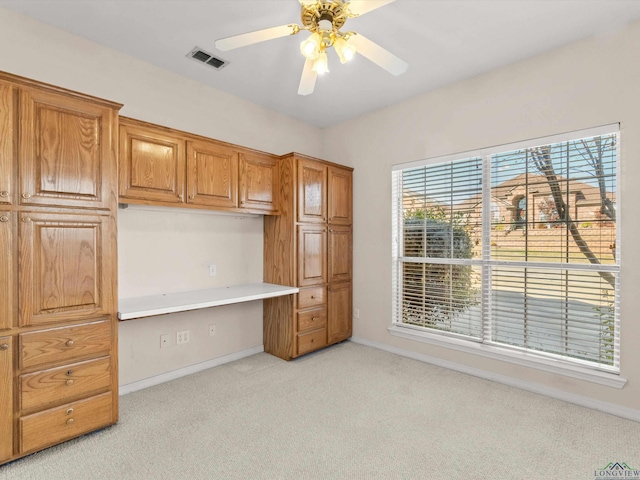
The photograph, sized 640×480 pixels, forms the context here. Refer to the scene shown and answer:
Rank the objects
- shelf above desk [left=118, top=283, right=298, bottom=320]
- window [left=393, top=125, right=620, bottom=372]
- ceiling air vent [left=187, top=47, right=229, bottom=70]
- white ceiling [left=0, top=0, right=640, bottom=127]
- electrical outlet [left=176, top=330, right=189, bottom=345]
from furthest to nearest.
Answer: electrical outlet [left=176, top=330, right=189, bottom=345], ceiling air vent [left=187, top=47, right=229, bottom=70], window [left=393, top=125, right=620, bottom=372], shelf above desk [left=118, top=283, right=298, bottom=320], white ceiling [left=0, top=0, right=640, bottom=127]

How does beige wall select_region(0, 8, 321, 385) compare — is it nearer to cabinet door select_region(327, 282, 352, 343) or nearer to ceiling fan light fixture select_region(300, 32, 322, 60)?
cabinet door select_region(327, 282, 352, 343)

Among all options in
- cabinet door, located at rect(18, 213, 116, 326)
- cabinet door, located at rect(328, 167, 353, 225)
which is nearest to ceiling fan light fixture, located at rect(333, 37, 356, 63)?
cabinet door, located at rect(18, 213, 116, 326)

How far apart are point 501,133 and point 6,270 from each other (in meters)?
3.72

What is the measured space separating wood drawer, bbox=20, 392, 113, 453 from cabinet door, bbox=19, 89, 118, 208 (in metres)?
1.24

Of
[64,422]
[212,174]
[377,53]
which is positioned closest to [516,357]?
[377,53]

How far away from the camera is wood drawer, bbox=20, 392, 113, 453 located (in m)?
1.88

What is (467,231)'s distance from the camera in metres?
3.23

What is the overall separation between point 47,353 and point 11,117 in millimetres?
1360

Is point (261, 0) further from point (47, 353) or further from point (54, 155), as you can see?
point (47, 353)

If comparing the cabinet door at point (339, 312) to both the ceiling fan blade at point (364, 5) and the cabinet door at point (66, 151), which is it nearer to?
the cabinet door at point (66, 151)

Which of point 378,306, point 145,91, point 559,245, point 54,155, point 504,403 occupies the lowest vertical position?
point 504,403

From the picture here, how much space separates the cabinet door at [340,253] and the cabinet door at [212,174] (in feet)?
4.10

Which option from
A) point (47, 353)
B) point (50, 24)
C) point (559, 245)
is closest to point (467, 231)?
point (559, 245)

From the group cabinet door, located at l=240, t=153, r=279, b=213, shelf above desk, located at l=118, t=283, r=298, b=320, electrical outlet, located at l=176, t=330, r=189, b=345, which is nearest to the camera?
shelf above desk, located at l=118, t=283, r=298, b=320
